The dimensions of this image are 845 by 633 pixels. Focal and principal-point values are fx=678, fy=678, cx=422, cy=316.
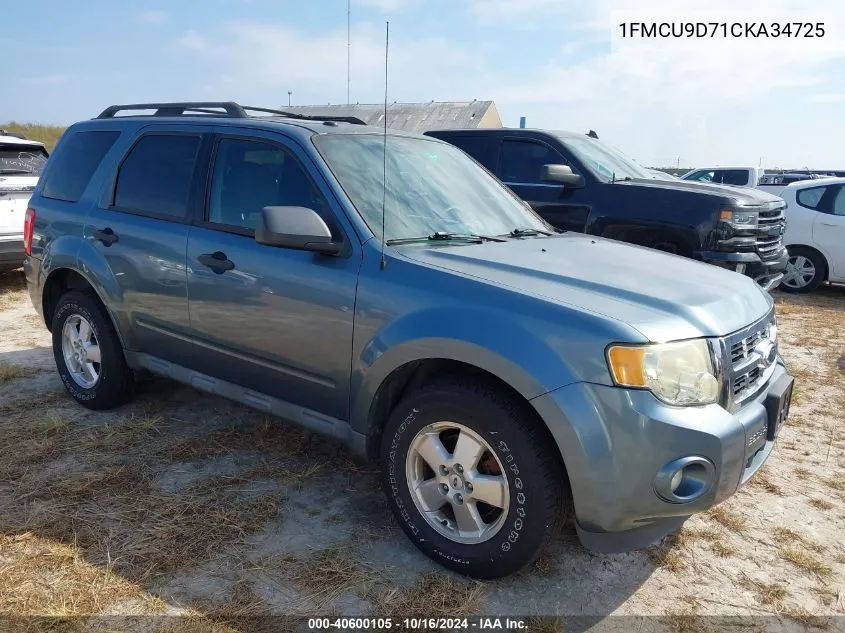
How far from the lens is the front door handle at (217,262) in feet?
11.1

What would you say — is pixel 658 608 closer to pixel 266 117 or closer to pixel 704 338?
pixel 704 338

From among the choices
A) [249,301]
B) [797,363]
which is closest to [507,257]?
[249,301]

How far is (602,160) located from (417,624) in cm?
605

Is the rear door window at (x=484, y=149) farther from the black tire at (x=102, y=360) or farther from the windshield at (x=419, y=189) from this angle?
the black tire at (x=102, y=360)

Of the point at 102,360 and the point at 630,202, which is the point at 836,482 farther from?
the point at 102,360

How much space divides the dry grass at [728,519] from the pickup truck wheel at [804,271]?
7.13 m

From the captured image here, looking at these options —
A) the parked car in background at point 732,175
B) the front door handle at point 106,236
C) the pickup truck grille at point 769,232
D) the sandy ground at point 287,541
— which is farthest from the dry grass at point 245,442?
the parked car in background at point 732,175

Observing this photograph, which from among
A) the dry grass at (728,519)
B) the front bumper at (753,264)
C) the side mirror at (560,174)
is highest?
the side mirror at (560,174)

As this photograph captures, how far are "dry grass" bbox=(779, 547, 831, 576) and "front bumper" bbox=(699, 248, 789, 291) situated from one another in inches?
143

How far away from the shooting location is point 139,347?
408 cm

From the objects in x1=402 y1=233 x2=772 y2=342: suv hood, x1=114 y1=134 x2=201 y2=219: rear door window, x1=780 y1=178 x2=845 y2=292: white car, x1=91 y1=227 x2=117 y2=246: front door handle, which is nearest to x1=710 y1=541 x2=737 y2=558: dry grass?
x1=402 y1=233 x2=772 y2=342: suv hood

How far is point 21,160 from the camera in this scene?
320 inches

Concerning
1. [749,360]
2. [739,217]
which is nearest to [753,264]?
[739,217]

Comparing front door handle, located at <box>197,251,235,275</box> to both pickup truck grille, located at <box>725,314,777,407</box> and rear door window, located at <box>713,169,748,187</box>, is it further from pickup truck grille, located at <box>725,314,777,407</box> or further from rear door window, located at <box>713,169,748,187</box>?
rear door window, located at <box>713,169,748,187</box>
